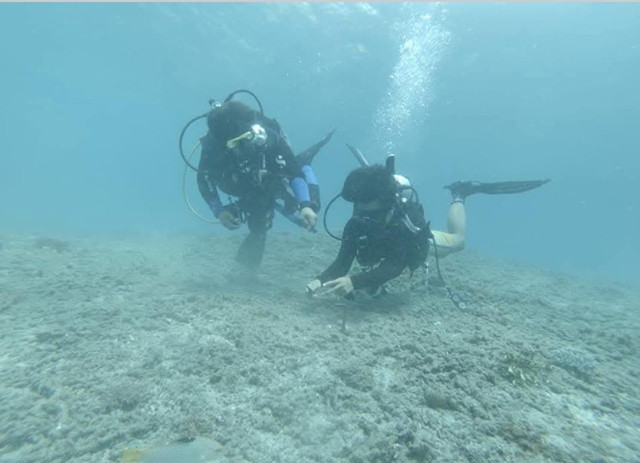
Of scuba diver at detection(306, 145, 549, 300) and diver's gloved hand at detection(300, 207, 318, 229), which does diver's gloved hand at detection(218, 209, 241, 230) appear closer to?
diver's gloved hand at detection(300, 207, 318, 229)

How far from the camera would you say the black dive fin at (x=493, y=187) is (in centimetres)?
795

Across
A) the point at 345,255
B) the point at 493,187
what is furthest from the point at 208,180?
the point at 493,187

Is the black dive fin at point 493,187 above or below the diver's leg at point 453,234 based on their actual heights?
above

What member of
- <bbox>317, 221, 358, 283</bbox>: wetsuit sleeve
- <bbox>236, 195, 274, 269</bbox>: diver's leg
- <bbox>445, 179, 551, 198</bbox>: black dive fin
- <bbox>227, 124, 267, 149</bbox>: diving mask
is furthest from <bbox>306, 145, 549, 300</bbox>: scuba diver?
<bbox>445, 179, 551, 198</bbox>: black dive fin

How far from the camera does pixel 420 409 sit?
297 cm

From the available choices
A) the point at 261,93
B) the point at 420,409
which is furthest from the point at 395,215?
the point at 261,93

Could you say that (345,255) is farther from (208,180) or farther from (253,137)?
(208,180)

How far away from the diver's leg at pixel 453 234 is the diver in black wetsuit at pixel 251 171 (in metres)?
2.74

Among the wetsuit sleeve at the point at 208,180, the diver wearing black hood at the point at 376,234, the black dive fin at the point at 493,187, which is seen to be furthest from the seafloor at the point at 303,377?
the black dive fin at the point at 493,187

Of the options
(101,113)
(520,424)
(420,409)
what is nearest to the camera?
(520,424)

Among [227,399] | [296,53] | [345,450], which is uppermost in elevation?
[296,53]

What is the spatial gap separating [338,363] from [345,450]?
1.02m

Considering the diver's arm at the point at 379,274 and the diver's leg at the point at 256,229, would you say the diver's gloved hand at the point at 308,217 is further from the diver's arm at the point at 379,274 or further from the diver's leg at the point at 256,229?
the diver's arm at the point at 379,274

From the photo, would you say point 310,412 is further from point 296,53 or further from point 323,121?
point 323,121
